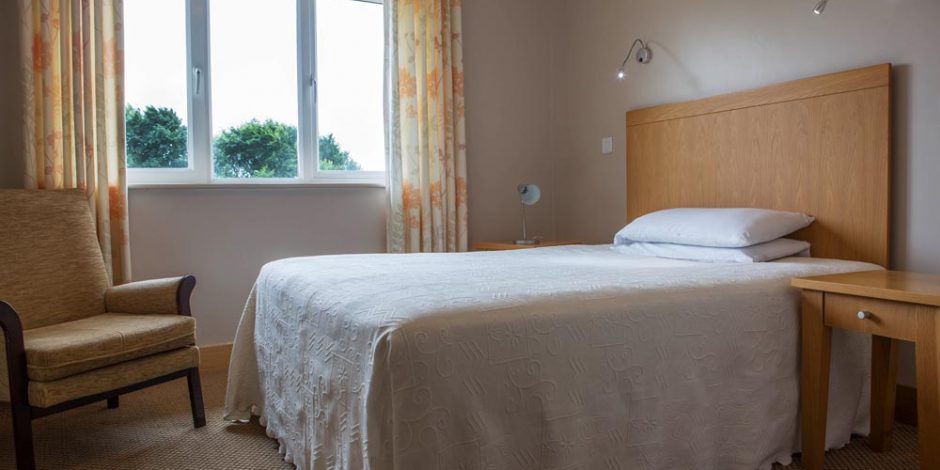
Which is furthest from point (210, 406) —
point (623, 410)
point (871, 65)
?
point (871, 65)

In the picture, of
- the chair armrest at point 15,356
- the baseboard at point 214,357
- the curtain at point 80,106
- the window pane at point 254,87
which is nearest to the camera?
the chair armrest at point 15,356

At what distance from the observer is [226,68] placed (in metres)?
3.30

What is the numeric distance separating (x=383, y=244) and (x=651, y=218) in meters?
1.62

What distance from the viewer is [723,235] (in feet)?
7.76

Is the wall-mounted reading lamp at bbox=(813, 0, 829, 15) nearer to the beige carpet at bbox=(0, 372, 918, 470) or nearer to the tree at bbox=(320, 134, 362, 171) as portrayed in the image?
the beige carpet at bbox=(0, 372, 918, 470)

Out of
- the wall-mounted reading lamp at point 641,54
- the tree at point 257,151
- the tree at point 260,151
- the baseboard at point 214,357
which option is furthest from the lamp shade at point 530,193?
the baseboard at point 214,357

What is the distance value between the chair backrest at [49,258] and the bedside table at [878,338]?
2.71m

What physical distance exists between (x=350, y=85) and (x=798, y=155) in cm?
242

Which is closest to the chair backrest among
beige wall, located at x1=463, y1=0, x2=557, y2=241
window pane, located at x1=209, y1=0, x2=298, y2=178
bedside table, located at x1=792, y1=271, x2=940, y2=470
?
window pane, located at x1=209, y1=0, x2=298, y2=178

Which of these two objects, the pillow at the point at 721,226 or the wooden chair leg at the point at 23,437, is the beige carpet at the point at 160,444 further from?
the pillow at the point at 721,226

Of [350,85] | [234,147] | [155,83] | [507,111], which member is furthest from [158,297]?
[507,111]

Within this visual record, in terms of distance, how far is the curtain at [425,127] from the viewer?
3.60 m

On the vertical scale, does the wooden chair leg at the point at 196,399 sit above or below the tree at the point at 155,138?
below

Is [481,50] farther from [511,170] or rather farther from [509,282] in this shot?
[509,282]
